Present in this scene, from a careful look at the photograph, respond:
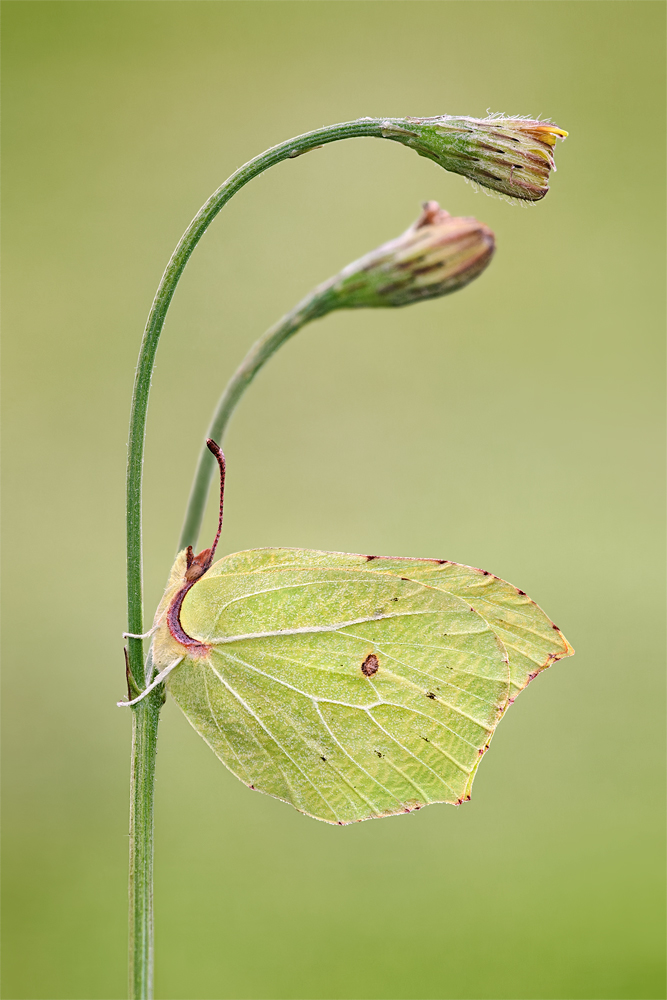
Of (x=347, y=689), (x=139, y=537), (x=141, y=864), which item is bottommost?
(x=141, y=864)

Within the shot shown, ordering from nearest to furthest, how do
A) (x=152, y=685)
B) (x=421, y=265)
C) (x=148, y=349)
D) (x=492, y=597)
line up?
(x=148, y=349), (x=152, y=685), (x=421, y=265), (x=492, y=597)

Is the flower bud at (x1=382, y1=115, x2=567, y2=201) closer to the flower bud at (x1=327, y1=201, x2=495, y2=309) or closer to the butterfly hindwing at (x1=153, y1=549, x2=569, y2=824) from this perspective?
the flower bud at (x1=327, y1=201, x2=495, y2=309)

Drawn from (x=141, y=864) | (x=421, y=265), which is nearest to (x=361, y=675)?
(x=141, y=864)

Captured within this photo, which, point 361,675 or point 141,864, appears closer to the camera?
point 141,864

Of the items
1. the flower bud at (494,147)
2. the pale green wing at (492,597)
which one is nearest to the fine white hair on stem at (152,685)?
the pale green wing at (492,597)

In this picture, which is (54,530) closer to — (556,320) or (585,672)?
(585,672)

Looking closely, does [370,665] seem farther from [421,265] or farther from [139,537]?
[421,265]
